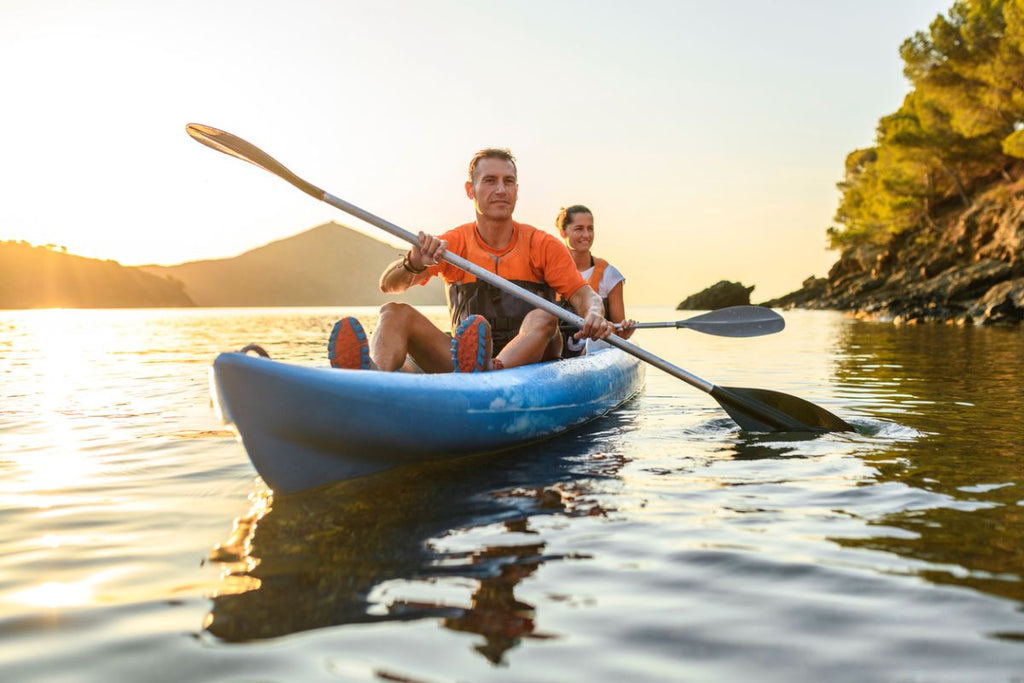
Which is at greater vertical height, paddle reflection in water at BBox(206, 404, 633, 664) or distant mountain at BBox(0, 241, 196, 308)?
distant mountain at BBox(0, 241, 196, 308)

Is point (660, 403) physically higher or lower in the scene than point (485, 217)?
lower

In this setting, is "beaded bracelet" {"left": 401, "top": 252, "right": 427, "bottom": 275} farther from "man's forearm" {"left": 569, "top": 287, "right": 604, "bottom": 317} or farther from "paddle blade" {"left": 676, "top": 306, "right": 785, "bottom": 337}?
"paddle blade" {"left": 676, "top": 306, "right": 785, "bottom": 337}

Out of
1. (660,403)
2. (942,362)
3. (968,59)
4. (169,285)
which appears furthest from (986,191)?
(169,285)

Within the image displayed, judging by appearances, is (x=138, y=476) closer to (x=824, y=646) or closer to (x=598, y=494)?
(x=598, y=494)

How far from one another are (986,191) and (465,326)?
36505mm

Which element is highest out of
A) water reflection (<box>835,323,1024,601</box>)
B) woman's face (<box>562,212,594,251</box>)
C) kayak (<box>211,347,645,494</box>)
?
woman's face (<box>562,212,594,251</box>)

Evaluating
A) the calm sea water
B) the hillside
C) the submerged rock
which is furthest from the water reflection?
the submerged rock

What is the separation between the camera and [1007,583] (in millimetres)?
2264

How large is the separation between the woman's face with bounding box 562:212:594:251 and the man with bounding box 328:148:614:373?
69.7 inches

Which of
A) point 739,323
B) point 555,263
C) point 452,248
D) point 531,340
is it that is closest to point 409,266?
→ point 452,248

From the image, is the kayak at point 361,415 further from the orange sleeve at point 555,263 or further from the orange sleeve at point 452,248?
the orange sleeve at point 452,248

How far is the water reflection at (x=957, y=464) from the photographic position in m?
2.50

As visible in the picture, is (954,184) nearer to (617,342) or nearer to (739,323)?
(739,323)

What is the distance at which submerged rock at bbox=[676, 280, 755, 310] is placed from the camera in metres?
73.6
